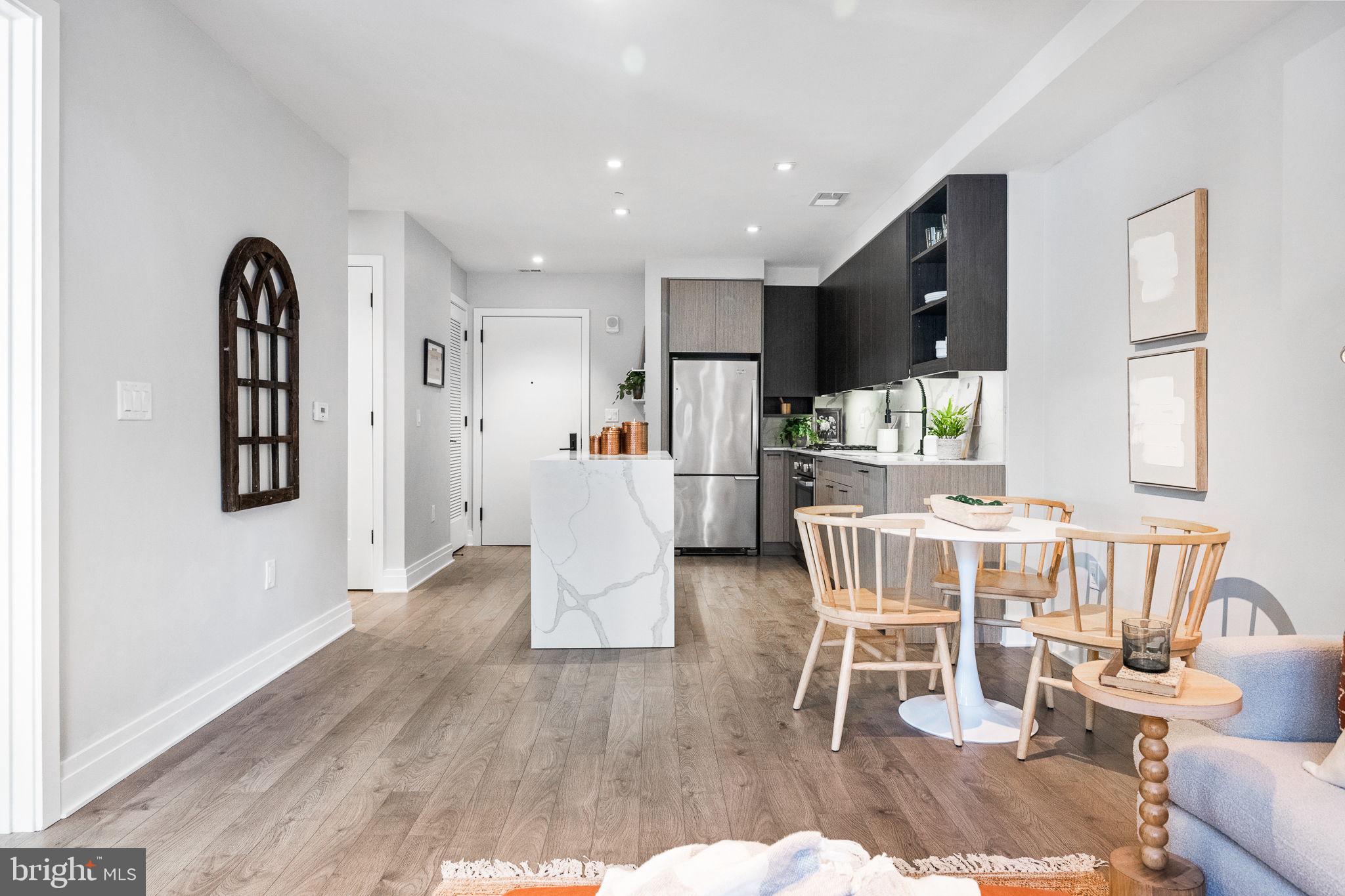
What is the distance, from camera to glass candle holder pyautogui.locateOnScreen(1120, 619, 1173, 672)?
155 cm

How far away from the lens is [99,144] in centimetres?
234

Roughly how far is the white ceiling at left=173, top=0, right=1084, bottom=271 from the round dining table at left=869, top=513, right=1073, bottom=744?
1828 mm

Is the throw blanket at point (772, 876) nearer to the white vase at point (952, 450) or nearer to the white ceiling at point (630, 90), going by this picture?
the white ceiling at point (630, 90)

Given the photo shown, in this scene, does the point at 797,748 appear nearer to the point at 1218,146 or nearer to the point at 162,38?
the point at 1218,146

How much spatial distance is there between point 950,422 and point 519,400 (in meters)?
4.14

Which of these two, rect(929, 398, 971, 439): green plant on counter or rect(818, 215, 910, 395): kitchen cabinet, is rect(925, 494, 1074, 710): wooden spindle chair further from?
rect(818, 215, 910, 395): kitchen cabinet

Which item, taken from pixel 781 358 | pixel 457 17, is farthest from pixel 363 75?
pixel 781 358

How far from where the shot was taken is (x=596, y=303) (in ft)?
23.8

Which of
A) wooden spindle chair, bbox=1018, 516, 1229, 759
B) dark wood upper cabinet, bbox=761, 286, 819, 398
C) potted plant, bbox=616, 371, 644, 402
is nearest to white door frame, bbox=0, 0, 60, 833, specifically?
wooden spindle chair, bbox=1018, 516, 1229, 759

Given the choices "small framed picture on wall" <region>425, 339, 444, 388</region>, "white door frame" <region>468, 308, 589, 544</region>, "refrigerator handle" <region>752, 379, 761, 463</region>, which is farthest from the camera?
"white door frame" <region>468, 308, 589, 544</region>

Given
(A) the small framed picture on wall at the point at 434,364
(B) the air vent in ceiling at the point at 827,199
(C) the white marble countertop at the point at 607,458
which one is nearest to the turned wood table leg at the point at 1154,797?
(C) the white marble countertop at the point at 607,458

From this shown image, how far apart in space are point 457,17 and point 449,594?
3.47m

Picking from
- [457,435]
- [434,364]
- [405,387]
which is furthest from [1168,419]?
[457,435]

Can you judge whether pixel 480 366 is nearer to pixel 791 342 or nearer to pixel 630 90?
pixel 791 342
